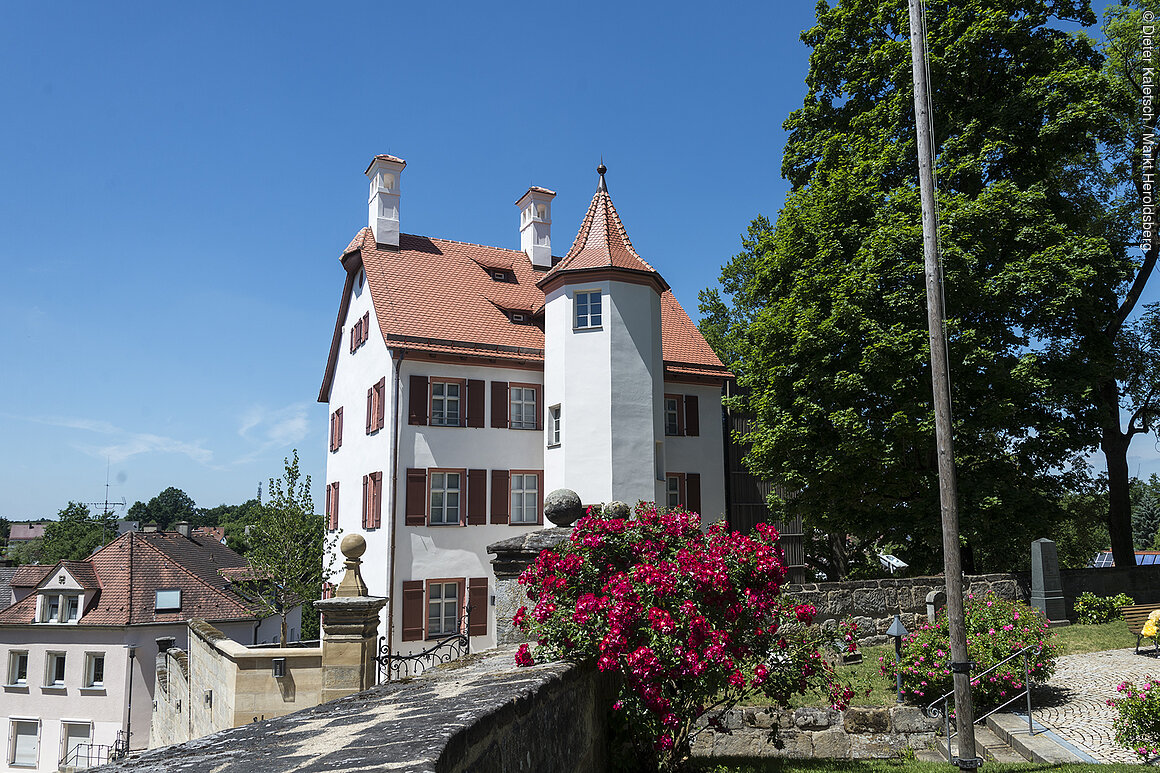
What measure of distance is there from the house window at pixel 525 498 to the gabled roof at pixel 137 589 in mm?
19510

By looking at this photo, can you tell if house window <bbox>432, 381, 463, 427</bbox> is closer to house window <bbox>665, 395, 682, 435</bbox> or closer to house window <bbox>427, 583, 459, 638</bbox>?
house window <bbox>427, 583, 459, 638</bbox>

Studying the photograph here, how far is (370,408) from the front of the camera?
23453mm

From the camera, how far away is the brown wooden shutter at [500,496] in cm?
2192

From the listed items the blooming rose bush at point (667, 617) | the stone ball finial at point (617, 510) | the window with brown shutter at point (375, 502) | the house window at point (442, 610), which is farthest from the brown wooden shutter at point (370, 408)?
the blooming rose bush at point (667, 617)

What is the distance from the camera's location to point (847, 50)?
20953 mm

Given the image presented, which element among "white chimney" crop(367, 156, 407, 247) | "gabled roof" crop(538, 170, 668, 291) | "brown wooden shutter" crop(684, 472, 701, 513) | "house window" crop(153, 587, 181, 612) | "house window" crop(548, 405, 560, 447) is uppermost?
"white chimney" crop(367, 156, 407, 247)

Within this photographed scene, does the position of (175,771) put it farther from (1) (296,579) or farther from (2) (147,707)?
(2) (147,707)

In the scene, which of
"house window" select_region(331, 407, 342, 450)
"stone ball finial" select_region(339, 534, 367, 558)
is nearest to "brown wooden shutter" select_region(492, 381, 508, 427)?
"house window" select_region(331, 407, 342, 450)

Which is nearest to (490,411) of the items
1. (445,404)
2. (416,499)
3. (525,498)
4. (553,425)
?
(445,404)

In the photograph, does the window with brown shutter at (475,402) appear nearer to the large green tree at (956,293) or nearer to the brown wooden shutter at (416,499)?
the brown wooden shutter at (416,499)

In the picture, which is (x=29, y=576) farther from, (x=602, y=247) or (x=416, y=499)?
(x=602, y=247)

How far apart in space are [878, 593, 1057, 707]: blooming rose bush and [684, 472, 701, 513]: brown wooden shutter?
513 inches

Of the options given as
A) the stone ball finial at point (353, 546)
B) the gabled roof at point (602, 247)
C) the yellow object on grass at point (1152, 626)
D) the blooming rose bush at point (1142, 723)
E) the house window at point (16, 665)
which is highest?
the gabled roof at point (602, 247)

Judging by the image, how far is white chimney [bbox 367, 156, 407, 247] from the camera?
25562 millimetres
